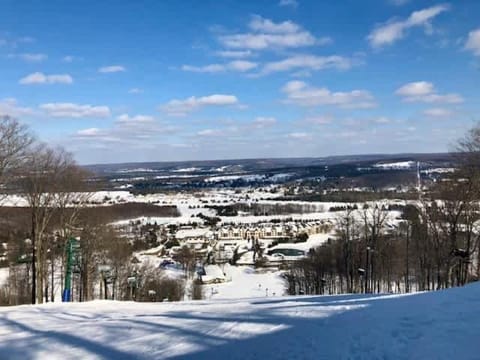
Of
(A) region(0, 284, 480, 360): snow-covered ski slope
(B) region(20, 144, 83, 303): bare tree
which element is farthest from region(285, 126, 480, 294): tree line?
(B) region(20, 144, 83, 303): bare tree

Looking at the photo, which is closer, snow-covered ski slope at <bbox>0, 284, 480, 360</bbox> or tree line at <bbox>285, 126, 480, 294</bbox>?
snow-covered ski slope at <bbox>0, 284, 480, 360</bbox>

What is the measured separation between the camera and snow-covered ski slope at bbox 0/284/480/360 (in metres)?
7.02

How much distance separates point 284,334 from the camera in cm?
812

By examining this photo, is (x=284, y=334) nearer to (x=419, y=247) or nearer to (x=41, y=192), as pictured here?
(x=41, y=192)

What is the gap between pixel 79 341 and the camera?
9008 mm

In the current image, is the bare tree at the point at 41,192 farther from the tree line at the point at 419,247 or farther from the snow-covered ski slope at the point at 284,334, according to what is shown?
the tree line at the point at 419,247

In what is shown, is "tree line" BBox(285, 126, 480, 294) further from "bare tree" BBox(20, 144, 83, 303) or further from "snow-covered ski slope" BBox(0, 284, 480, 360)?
"bare tree" BBox(20, 144, 83, 303)

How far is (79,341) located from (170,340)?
78.5 inches

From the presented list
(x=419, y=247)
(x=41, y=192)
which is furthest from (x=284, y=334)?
(x=419, y=247)

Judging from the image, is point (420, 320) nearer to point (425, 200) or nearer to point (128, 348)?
point (128, 348)

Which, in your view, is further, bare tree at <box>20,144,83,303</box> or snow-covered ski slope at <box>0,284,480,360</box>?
bare tree at <box>20,144,83,303</box>

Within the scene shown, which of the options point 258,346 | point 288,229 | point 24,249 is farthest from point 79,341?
point 288,229

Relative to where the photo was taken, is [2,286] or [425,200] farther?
[2,286]

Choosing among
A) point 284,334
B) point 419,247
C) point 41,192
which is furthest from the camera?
point 419,247
